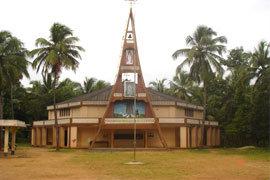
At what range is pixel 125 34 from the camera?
47.4 meters

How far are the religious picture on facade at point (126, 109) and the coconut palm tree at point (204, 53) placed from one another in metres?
7.09

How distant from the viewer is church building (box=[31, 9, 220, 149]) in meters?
46.2

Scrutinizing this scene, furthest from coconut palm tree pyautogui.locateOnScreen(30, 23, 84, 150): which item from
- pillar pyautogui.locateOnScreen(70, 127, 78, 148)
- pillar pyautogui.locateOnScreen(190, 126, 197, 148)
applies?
pillar pyautogui.locateOnScreen(190, 126, 197, 148)

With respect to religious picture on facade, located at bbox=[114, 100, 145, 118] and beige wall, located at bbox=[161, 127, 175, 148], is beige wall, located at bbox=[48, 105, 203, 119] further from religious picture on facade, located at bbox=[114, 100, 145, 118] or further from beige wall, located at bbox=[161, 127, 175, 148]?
religious picture on facade, located at bbox=[114, 100, 145, 118]

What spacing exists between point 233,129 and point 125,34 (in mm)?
17285

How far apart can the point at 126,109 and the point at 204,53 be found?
35.4 ft

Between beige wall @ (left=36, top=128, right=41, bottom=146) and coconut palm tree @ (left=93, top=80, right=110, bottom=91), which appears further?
coconut palm tree @ (left=93, top=80, right=110, bottom=91)

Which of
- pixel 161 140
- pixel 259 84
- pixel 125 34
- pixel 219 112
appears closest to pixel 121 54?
pixel 125 34

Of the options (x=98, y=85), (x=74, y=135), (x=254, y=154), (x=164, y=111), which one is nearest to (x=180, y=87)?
(x=98, y=85)

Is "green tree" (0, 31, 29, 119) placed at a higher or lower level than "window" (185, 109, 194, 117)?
higher

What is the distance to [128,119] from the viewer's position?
45.9 metres

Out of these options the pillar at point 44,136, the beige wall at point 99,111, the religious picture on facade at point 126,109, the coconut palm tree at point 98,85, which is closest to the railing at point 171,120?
the religious picture on facade at point 126,109

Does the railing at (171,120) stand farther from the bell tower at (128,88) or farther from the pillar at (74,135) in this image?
the pillar at (74,135)

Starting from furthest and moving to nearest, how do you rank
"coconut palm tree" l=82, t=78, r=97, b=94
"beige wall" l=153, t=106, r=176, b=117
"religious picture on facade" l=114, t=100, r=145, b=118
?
"coconut palm tree" l=82, t=78, r=97, b=94 < "beige wall" l=153, t=106, r=176, b=117 < "religious picture on facade" l=114, t=100, r=145, b=118
